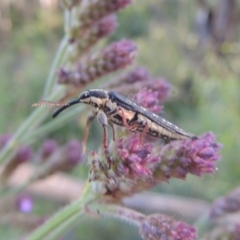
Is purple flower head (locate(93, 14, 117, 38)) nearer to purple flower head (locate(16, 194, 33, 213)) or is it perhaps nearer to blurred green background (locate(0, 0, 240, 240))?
blurred green background (locate(0, 0, 240, 240))

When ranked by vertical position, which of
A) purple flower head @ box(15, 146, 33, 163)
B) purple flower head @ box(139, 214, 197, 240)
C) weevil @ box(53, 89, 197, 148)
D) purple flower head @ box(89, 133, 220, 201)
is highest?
purple flower head @ box(15, 146, 33, 163)

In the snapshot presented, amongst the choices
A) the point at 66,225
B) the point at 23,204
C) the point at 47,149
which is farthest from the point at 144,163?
the point at 23,204

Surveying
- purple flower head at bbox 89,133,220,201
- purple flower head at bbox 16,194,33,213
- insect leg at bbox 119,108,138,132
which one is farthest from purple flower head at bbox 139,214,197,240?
purple flower head at bbox 16,194,33,213

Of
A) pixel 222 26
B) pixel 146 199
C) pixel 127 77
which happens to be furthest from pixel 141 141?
pixel 222 26

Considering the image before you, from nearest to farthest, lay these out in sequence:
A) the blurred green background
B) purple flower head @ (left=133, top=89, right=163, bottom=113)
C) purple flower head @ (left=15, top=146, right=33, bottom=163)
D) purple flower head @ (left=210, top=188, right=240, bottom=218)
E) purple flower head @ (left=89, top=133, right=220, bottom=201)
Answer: purple flower head @ (left=89, top=133, right=220, bottom=201)
purple flower head @ (left=133, top=89, right=163, bottom=113)
purple flower head @ (left=210, top=188, right=240, bottom=218)
purple flower head @ (left=15, top=146, right=33, bottom=163)
the blurred green background

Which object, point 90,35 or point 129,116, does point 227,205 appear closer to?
point 129,116

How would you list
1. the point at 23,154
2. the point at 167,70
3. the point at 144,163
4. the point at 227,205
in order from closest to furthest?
the point at 144,163
the point at 227,205
the point at 23,154
the point at 167,70

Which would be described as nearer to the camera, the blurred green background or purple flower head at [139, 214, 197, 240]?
purple flower head at [139, 214, 197, 240]
